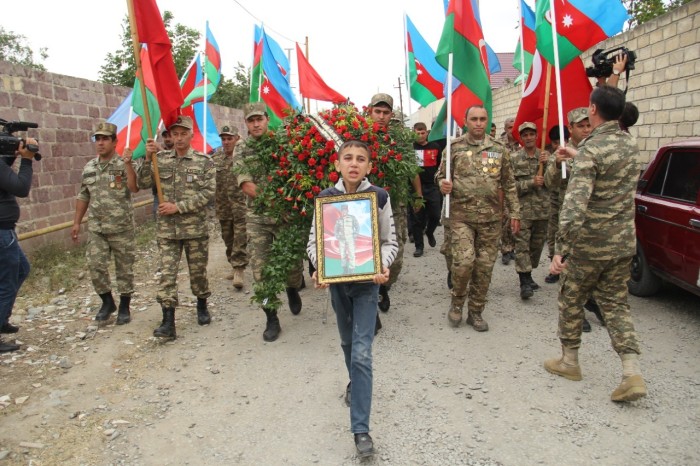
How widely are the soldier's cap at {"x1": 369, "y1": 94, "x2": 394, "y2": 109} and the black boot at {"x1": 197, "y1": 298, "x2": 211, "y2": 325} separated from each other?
9.13 ft

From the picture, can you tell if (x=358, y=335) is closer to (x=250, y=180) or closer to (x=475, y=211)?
(x=475, y=211)

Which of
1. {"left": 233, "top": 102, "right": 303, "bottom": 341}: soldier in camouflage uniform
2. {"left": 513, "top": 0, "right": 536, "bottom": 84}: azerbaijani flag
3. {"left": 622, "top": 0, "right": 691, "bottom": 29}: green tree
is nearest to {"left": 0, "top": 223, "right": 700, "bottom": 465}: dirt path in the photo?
{"left": 233, "top": 102, "right": 303, "bottom": 341}: soldier in camouflage uniform

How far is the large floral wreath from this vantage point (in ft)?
14.8

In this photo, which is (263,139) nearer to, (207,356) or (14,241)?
(207,356)

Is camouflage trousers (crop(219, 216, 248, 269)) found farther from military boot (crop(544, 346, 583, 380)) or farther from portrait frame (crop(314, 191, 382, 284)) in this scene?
military boot (crop(544, 346, 583, 380))

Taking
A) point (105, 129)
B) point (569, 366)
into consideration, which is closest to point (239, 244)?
point (105, 129)

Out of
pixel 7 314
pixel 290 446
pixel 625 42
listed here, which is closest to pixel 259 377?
pixel 290 446

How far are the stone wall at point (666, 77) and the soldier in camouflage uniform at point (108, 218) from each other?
704cm

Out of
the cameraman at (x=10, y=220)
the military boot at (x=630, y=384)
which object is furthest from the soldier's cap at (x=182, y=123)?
the military boot at (x=630, y=384)

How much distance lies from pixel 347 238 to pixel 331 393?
136cm

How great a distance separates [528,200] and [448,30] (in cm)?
227

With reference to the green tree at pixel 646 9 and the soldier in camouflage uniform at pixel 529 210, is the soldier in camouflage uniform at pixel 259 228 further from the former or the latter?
the green tree at pixel 646 9

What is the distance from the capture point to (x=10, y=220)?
14.8 feet

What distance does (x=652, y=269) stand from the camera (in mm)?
5379
